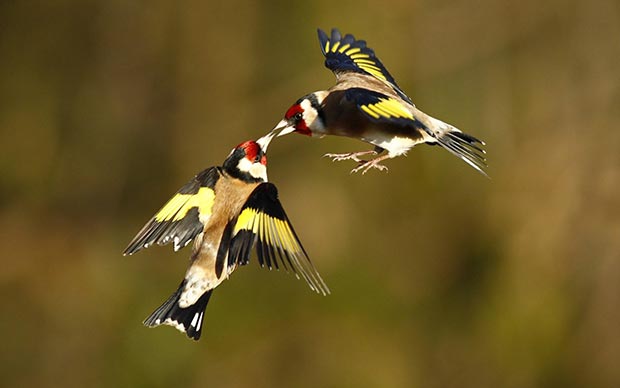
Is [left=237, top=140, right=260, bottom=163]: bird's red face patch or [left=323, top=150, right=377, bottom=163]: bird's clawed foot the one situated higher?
[left=237, top=140, right=260, bottom=163]: bird's red face patch

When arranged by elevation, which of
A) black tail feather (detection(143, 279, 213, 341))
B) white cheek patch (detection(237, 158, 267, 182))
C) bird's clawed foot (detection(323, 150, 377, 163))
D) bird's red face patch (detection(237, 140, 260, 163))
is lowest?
black tail feather (detection(143, 279, 213, 341))

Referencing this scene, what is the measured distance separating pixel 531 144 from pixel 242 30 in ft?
6.94

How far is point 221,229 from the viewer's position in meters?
2.03

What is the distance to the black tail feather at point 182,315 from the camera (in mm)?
2115

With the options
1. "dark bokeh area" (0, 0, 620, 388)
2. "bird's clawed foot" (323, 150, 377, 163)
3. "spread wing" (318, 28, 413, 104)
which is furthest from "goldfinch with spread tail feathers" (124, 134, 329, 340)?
"dark bokeh area" (0, 0, 620, 388)

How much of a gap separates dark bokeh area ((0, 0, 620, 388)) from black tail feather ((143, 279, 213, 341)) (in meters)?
4.11

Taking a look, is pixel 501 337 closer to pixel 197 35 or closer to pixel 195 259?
pixel 197 35

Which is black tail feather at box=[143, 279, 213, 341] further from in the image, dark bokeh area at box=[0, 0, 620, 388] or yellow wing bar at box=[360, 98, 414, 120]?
dark bokeh area at box=[0, 0, 620, 388]

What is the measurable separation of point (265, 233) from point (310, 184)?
183 inches

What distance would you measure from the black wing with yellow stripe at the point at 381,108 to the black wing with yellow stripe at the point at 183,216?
37 cm

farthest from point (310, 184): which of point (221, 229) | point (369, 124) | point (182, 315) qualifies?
point (369, 124)

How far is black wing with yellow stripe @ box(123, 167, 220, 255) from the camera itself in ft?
6.32

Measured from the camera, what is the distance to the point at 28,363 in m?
6.27

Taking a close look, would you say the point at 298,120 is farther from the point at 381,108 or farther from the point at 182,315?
the point at 182,315
